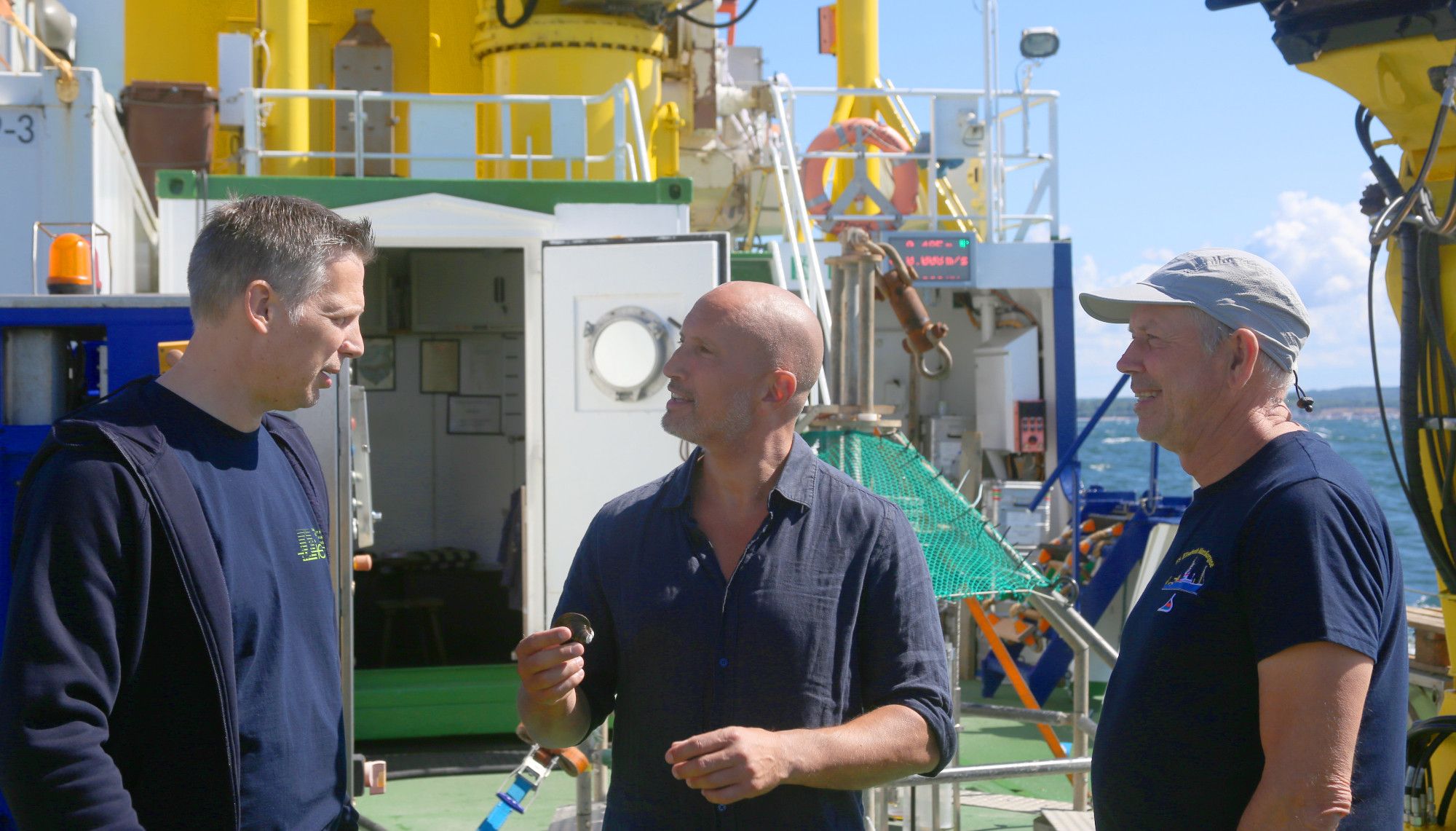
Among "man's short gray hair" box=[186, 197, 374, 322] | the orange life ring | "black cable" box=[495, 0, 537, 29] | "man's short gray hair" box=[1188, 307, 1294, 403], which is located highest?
"black cable" box=[495, 0, 537, 29]

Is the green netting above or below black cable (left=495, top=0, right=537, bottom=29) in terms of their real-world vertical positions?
below

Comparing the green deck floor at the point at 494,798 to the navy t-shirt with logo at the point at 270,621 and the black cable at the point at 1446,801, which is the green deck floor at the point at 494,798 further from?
A: the navy t-shirt with logo at the point at 270,621

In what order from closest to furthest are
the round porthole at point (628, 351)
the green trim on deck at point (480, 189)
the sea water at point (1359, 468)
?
the round porthole at point (628, 351)
the green trim on deck at point (480, 189)
the sea water at point (1359, 468)

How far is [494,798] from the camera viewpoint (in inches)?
264

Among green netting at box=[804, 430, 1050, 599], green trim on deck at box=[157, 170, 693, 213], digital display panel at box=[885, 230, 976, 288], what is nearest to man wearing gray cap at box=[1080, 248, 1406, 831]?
green netting at box=[804, 430, 1050, 599]

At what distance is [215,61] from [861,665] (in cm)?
976

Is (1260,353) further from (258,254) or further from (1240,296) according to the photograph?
(258,254)

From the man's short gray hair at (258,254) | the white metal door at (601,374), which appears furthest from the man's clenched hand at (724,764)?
the white metal door at (601,374)

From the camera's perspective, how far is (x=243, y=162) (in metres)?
8.72

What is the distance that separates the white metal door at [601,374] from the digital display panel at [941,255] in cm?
457

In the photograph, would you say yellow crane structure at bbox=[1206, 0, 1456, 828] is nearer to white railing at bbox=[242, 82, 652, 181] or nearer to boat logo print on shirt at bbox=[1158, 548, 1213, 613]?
boat logo print on shirt at bbox=[1158, 548, 1213, 613]

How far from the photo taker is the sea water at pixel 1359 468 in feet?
136

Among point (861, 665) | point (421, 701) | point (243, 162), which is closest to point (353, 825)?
point (861, 665)

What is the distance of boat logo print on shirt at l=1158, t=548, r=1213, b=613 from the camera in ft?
7.13
